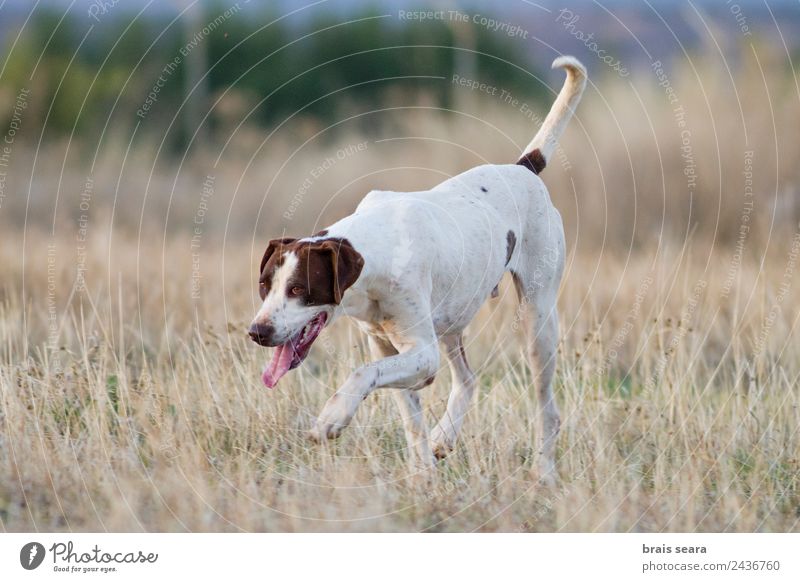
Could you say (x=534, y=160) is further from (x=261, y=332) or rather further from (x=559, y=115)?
(x=261, y=332)

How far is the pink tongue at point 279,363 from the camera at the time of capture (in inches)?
267

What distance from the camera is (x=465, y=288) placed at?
7945 millimetres

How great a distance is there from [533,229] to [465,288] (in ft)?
3.39

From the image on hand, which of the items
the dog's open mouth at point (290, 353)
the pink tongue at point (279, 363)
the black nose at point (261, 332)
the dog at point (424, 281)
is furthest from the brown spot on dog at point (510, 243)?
the black nose at point (261, 332)

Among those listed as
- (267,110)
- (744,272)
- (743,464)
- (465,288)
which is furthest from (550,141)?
(267,110)

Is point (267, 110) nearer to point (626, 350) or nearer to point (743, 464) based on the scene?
point (626, 350)

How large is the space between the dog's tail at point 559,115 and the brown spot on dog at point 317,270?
267 cm

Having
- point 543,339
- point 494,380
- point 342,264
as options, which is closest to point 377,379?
point 342,264

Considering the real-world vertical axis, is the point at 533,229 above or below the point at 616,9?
below

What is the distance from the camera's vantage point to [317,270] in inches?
263

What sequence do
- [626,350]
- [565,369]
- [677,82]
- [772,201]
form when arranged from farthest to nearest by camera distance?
[677,82], [772,201], [626,350], [565,369]

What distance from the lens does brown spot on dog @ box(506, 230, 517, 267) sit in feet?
27.4

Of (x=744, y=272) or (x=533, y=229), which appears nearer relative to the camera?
(x=533, y=229)

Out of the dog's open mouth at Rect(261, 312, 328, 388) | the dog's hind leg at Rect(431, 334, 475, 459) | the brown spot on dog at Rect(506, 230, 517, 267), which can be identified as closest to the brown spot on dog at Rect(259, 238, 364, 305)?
the dog's open mouth at Rect(261, 312, 328, 388)
